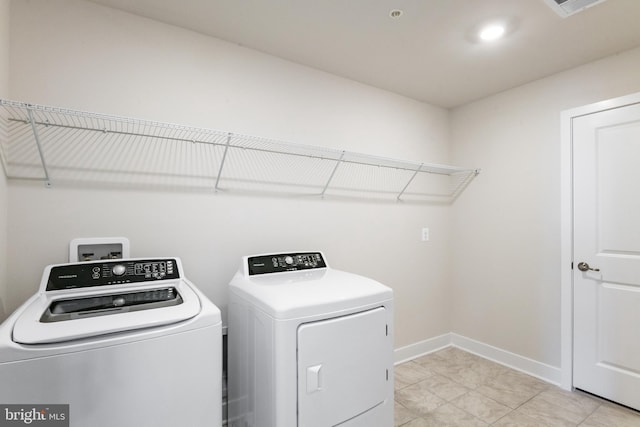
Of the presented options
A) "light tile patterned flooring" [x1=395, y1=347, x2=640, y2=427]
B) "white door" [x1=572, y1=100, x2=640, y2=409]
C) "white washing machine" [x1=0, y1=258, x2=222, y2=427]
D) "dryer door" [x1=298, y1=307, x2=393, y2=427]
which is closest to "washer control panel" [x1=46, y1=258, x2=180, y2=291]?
"white washing machine" [x1=0, y1=258, x2=222, y2=427]

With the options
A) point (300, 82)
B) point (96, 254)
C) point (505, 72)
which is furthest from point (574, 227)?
point (96, 254)

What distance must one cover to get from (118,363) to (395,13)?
2077mm

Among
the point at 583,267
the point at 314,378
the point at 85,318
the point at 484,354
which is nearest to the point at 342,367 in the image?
the point at 314,378

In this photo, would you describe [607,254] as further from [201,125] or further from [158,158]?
[158,158]

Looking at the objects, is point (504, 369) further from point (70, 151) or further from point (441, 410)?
point (70, 151)

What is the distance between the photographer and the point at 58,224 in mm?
1542

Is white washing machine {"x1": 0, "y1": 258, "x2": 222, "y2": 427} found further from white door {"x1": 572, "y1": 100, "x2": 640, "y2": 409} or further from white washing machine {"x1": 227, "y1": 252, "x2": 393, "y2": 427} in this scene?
white door {"x1": 572, "y1": 100, "x2": 640, "y2": 409}

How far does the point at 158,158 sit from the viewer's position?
179 cm

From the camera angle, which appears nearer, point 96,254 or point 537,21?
point 96,254

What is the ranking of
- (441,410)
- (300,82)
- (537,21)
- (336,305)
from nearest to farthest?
(336,305) → (537,21) → (441,410) → (300,82)

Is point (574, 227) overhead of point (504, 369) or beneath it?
overhead

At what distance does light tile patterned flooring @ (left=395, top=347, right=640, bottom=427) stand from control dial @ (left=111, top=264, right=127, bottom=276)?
1878 millimetres

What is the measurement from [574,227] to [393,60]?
1.88 meters

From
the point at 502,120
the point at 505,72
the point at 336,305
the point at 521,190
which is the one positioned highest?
the point at 505,72
